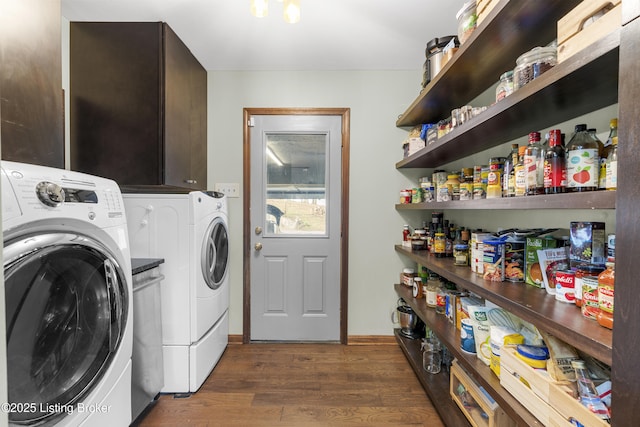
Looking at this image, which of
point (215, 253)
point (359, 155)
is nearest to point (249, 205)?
point (215, 253)

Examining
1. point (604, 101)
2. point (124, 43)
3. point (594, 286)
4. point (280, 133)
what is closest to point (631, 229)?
point (594, 286)

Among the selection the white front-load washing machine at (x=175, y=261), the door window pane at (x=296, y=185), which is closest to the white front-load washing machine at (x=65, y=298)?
the white front-load washing machine at (x=175, y=261)

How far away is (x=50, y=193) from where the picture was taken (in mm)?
829

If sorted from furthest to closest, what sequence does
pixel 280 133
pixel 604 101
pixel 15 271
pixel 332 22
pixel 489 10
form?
pixel 280 133 → pixel 332 22 → pixel 489 10 → pixel 604 101 → pixel 15 271

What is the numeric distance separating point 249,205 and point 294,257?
0.57m

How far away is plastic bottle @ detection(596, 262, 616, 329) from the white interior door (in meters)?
1.69

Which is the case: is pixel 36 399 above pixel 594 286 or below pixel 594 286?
below

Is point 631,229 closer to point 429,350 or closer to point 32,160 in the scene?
point 429,350

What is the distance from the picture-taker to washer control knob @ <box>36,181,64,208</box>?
2.66ft

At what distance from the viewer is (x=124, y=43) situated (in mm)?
1643

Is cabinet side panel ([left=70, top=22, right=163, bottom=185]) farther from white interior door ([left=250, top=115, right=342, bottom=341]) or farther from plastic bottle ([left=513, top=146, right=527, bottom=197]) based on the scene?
plastic bottle ([left=513, top=146, right=527, bottom=197])

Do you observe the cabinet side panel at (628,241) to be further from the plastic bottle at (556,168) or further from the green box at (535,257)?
the green box at (535,257)

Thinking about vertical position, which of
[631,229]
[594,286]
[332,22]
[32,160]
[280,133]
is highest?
[332,22]

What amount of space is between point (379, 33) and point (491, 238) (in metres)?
1.46
